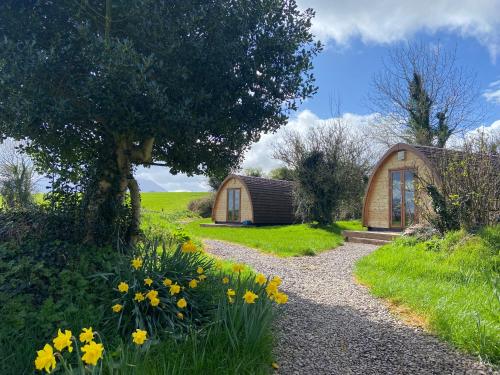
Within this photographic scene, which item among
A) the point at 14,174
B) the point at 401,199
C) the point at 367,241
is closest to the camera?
the point at 367,241

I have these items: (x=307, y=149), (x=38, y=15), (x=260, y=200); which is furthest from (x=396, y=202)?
(x=38, y=15)

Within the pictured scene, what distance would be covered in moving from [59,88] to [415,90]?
2288 cm

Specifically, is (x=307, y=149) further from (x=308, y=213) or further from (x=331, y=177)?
(x=308, y=213)

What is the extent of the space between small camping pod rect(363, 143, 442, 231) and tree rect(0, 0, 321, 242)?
360 inches

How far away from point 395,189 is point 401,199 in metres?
0.51

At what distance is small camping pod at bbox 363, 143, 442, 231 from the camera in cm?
1366

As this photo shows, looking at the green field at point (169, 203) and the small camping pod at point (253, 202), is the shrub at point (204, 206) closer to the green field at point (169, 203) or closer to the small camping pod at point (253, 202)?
the green field at point (169, 203)

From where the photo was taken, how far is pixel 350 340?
394 cm

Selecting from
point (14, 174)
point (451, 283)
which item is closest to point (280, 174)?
point (14, 174)

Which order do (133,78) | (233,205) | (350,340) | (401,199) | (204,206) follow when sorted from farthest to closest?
(204,206), (233,205), (401,199), (133,78), (350,340)

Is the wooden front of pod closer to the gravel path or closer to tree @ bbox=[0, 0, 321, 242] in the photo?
the gravel path

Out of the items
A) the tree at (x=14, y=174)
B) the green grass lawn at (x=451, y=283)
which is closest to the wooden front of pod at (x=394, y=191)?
the green grass lawn at (x=451, y=283)

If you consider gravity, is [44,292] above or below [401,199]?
below

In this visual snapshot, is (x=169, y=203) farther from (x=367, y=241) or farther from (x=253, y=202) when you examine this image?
(x=367, y=241)
